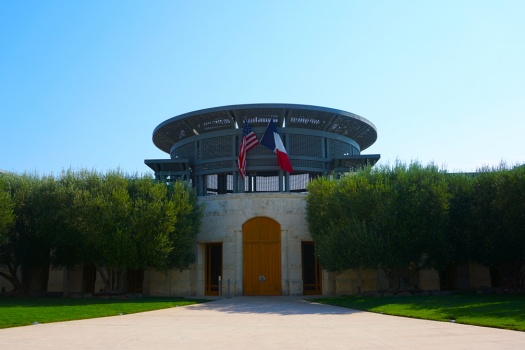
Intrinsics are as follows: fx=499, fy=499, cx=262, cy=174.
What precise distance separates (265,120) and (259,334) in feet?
121

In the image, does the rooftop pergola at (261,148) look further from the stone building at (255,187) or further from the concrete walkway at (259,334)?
the concrete walkway at (259,334)

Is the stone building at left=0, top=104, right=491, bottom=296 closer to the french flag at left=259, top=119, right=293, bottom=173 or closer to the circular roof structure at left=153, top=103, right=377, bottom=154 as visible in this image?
the french flag at left=259, top=119, right=293, bottom=173

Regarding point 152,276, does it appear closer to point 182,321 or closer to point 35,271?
point 35,271

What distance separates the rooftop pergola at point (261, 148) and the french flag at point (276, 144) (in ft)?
14.7

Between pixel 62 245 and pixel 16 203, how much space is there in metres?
3.57

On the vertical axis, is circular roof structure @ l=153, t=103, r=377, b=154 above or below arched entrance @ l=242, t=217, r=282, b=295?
above

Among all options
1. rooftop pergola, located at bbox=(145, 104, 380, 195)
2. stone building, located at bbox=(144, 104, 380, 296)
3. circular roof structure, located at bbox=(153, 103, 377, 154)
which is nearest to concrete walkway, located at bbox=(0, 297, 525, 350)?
stone building, located at bbox=(144, 104, 380, 296)

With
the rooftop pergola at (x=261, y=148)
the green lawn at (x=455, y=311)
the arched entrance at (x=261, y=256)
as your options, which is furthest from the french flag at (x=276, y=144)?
the green lawn at (x=455, y=311)

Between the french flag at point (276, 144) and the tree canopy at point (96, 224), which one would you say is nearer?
the tree canopy at point (96, 224)

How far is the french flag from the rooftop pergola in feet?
14.7

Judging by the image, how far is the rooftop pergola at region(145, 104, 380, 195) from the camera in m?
46.6

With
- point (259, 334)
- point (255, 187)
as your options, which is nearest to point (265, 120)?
point (255, 187)

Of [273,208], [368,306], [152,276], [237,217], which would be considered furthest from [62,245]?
[368,306]

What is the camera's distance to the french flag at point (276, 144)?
40.3 m
